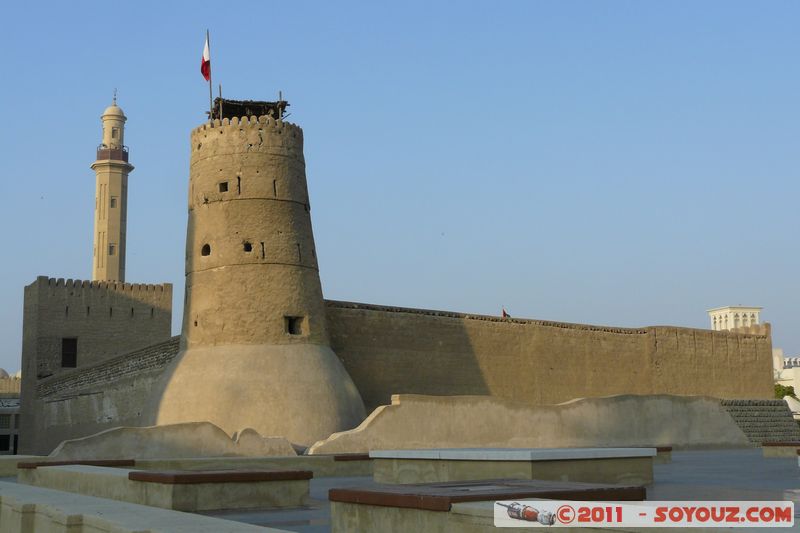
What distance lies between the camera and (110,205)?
44.2m

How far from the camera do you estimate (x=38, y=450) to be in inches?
1229

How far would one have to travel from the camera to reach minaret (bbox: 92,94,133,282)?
43938 mm

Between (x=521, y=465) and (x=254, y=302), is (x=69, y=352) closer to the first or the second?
(x=254, y=302)

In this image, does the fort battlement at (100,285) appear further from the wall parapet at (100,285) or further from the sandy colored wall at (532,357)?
the sandy colored wall at (532,357)

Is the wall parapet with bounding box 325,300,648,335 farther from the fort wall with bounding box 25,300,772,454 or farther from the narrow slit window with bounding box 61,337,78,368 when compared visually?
the narrow slit window with bounding box 61,337,78,368

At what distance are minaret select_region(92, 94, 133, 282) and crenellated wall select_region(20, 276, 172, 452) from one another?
28.2 feet

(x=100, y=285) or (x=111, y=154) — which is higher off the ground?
(x=111, y=154)

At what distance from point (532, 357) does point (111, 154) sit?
86.5ft

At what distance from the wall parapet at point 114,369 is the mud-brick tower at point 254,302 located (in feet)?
7.38

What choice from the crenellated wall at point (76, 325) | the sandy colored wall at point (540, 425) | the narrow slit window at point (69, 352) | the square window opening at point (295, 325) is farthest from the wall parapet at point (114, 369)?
the sandy colored wall at point (540, 425)

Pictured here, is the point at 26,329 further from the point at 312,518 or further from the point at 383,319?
the point at 312,518

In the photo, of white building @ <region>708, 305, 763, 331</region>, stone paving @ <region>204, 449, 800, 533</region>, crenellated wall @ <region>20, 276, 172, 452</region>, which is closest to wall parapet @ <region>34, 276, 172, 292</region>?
crenellated wall @ <region>20, 276, 172, 452</region>

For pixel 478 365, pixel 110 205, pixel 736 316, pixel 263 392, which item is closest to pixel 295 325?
pixel 263 392

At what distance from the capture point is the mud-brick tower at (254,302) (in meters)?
18.8
